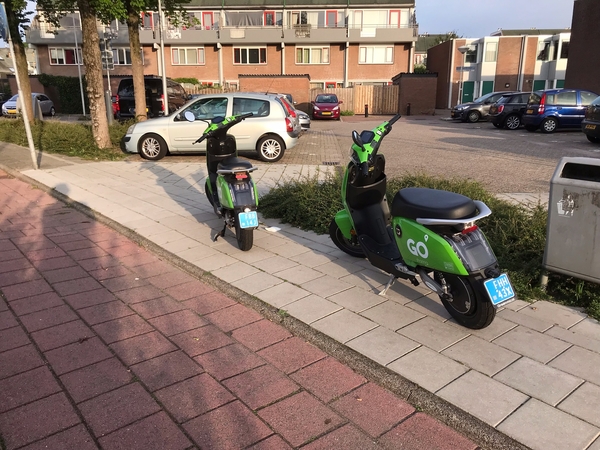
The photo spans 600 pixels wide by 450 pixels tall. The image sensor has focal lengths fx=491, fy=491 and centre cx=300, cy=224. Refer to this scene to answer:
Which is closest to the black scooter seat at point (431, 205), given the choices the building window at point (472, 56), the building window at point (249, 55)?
the building window at point (249, 55)

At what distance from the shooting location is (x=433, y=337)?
3.49m

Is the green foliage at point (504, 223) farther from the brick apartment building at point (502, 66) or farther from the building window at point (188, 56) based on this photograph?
the building window at point (188, 56)

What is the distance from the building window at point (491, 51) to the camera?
43594 mm

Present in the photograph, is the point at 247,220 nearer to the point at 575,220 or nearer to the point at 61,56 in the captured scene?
the point at 575,220

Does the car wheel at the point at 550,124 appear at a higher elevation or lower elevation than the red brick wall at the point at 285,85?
lower

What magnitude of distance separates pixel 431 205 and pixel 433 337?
0.94 metres

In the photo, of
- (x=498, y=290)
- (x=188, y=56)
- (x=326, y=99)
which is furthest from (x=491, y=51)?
(x=498, y=290)

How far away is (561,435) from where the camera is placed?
2.49 m

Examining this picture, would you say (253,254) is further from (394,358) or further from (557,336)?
(557,336)

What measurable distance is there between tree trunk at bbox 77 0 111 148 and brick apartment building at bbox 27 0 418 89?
33028mm

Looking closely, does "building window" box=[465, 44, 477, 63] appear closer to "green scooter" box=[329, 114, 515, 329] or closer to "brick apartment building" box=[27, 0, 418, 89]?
"brick apartment building" box=[27, 0, 418, 89]

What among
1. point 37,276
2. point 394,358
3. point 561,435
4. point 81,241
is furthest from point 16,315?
point 561,435

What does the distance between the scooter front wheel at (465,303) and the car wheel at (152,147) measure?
9818 millimetres

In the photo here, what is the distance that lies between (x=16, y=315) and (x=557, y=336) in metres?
4.15
